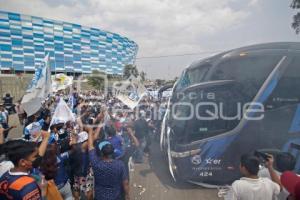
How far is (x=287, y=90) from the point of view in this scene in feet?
19.2

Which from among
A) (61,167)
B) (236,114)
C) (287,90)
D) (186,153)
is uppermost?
(287,90)

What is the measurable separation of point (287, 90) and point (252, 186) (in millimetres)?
3935

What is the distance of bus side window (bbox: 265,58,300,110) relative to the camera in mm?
5777

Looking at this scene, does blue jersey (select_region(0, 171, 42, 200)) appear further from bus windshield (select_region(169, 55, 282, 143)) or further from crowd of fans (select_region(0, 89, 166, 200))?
bus windshield (select_region(169, 55, 282, 143))

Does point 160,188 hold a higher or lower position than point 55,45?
lower

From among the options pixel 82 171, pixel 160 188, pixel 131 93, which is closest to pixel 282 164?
pixel 82 171

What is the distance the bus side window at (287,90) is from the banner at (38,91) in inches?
190

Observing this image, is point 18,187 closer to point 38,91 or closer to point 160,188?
point 38,91

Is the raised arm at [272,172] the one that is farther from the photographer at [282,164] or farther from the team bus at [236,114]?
the team bus at [236,114]

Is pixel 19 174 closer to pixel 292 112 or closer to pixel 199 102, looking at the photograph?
pixel 199 102

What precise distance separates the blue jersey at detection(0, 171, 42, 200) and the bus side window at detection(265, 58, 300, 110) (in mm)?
4968

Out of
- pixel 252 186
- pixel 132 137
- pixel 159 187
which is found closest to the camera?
pixel 252 186

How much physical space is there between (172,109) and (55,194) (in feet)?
15.0

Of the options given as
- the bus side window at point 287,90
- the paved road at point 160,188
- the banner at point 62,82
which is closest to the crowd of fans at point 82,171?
the paved road at point 160,188
